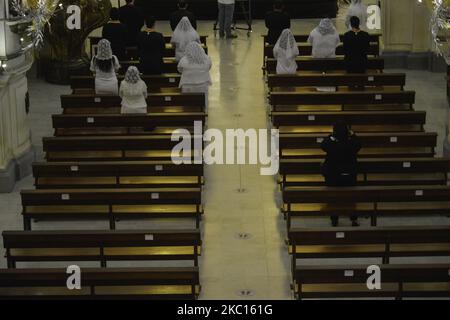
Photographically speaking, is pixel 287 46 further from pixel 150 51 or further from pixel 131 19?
pixel 131 19

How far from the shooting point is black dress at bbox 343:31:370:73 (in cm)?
1853

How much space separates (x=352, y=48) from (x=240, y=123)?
93.9 inches

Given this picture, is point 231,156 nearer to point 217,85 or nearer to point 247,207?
point 247,207

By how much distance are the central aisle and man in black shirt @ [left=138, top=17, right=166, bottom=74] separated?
3.99 feet

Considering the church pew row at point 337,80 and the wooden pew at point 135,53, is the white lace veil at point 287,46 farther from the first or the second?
the wooden pew at point 135,53

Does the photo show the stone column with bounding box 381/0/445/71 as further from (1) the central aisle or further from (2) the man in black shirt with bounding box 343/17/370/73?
(1) the central aisle

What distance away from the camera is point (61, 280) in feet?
37.5

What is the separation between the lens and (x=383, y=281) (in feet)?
37.4

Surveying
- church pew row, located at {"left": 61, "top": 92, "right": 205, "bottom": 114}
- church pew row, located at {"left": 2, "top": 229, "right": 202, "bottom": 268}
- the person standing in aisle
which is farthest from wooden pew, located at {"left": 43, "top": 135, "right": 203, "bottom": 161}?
the person standing in aisle

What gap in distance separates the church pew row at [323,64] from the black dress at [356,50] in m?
0.47

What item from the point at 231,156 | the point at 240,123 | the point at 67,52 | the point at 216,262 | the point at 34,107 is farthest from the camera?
the point at 67,52

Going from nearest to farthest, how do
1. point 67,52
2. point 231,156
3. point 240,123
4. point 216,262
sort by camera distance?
point 216,262
point 231,156
point 240,123
point 67,52

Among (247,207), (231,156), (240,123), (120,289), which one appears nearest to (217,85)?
(240,123)

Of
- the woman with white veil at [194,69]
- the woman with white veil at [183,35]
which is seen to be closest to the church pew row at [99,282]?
the woman with white veil at [194,69]
